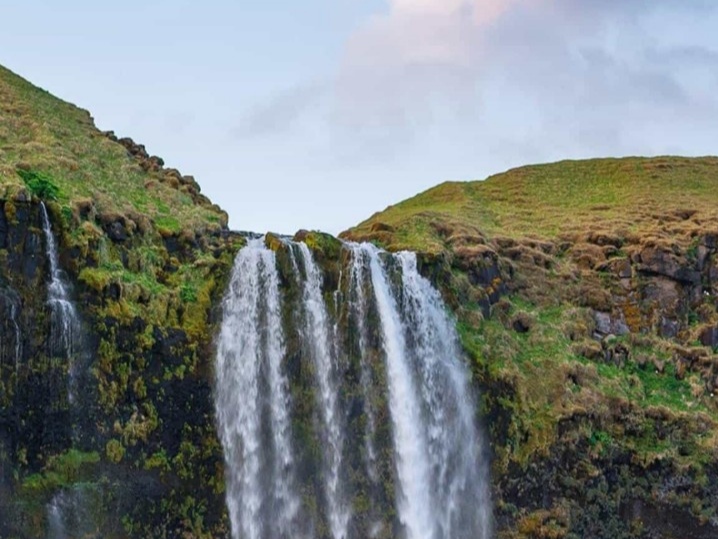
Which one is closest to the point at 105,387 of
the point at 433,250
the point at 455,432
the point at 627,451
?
the point at 455,432

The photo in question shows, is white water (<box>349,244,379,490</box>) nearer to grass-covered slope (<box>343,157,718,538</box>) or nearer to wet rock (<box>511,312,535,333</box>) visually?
grass-covered slope (<box>343,157,718,538</box>)

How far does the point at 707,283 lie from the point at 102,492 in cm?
3238

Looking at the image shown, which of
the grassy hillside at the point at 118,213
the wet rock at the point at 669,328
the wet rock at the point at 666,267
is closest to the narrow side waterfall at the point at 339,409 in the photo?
the grassy hillside at the point at 118,213

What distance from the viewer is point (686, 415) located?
34.2 meters

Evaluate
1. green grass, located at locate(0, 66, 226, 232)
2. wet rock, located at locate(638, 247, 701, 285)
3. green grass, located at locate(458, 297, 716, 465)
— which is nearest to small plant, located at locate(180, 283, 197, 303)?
green grass, located at locate(0, 66, 226, 232)

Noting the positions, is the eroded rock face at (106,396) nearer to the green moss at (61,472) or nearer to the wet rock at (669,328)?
the green moss at (61,472)

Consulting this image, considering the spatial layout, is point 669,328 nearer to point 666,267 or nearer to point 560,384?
point 666,267

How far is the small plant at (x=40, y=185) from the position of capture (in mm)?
28087

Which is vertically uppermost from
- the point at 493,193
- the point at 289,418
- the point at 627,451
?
the point at 493,193

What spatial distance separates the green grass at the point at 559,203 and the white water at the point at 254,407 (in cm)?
1020

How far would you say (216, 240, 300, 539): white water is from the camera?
2784cm

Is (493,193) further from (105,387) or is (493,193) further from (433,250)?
(105,387)

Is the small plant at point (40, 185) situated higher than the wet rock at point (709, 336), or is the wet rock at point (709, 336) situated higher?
the small plant at point (40, 185)

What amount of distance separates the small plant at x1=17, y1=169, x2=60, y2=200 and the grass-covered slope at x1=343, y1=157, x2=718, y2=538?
622 inches
